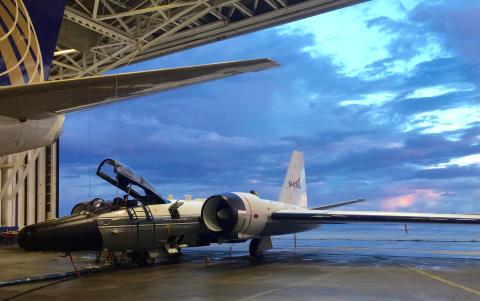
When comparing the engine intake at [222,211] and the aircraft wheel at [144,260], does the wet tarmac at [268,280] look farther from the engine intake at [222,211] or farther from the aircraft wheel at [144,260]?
the engine intake at [222,211]

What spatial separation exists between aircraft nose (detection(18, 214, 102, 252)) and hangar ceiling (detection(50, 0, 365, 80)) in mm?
8332

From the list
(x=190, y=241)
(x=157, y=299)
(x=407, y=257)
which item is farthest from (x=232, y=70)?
(x=407, y=257)

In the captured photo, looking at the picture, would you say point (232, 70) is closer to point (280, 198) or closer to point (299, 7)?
point (280, 198)

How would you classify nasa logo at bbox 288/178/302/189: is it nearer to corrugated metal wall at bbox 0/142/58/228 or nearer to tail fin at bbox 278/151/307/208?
tail fin at bbox 278/151/307/208

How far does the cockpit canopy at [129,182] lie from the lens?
11.6 metres

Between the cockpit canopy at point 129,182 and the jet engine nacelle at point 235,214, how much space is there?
133 centimetres

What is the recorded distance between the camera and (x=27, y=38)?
20.4ft

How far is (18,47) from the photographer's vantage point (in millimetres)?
5902

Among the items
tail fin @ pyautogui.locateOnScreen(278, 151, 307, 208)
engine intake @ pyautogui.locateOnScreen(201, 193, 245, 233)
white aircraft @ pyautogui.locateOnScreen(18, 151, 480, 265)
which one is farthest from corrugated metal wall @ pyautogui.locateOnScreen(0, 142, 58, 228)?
engine intake @ pyautogui.locateOnScreen(201, 193, 245, 233)

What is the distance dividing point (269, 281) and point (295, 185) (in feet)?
28.2

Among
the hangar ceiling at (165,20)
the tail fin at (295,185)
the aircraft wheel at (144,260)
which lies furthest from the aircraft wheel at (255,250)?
the hangar ceiling at (165,20)

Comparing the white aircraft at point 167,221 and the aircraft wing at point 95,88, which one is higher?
the aircraft wing at point 95,88

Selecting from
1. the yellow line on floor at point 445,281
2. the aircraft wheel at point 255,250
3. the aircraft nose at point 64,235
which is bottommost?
the yellow line on floor at point 445,281

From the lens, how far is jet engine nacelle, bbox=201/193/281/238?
12.8 m
